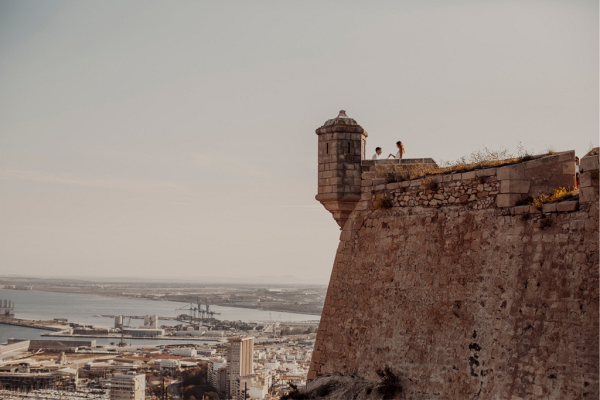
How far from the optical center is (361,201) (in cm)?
1181

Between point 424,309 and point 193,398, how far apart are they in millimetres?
25139

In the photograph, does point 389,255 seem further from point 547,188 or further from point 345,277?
point 547,188

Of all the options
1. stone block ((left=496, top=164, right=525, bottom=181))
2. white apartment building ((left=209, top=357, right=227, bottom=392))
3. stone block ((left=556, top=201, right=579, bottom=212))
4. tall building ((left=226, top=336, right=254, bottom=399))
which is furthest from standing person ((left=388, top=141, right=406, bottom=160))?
white apartment building ((left=209, top=357, right=227, bottom=392))

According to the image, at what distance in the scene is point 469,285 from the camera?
9141mm

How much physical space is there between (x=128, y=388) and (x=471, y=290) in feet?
101

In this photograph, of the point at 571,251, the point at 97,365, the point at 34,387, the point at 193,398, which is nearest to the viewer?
the point at 571,251

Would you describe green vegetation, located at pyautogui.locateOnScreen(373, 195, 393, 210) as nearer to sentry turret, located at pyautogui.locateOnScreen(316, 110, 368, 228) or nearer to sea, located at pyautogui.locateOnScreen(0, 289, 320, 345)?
sentry turret, located at pyautogui.locateOnScreen(316, 110, 368, 228)

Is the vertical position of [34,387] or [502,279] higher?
[502,279]

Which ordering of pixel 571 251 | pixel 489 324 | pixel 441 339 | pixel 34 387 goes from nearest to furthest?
pixel 571 251
pixel 489 324
pixel 441 339
pixel 34 387

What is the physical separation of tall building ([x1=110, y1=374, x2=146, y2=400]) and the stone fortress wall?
25.4 m

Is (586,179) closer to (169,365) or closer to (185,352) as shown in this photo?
(169,365)

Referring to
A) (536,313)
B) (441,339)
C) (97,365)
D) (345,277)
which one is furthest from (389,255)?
(97,365)

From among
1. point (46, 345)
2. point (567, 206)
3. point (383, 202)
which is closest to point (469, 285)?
point (567, 206)

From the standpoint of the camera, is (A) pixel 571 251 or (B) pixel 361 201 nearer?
(A) pixel 571 251
